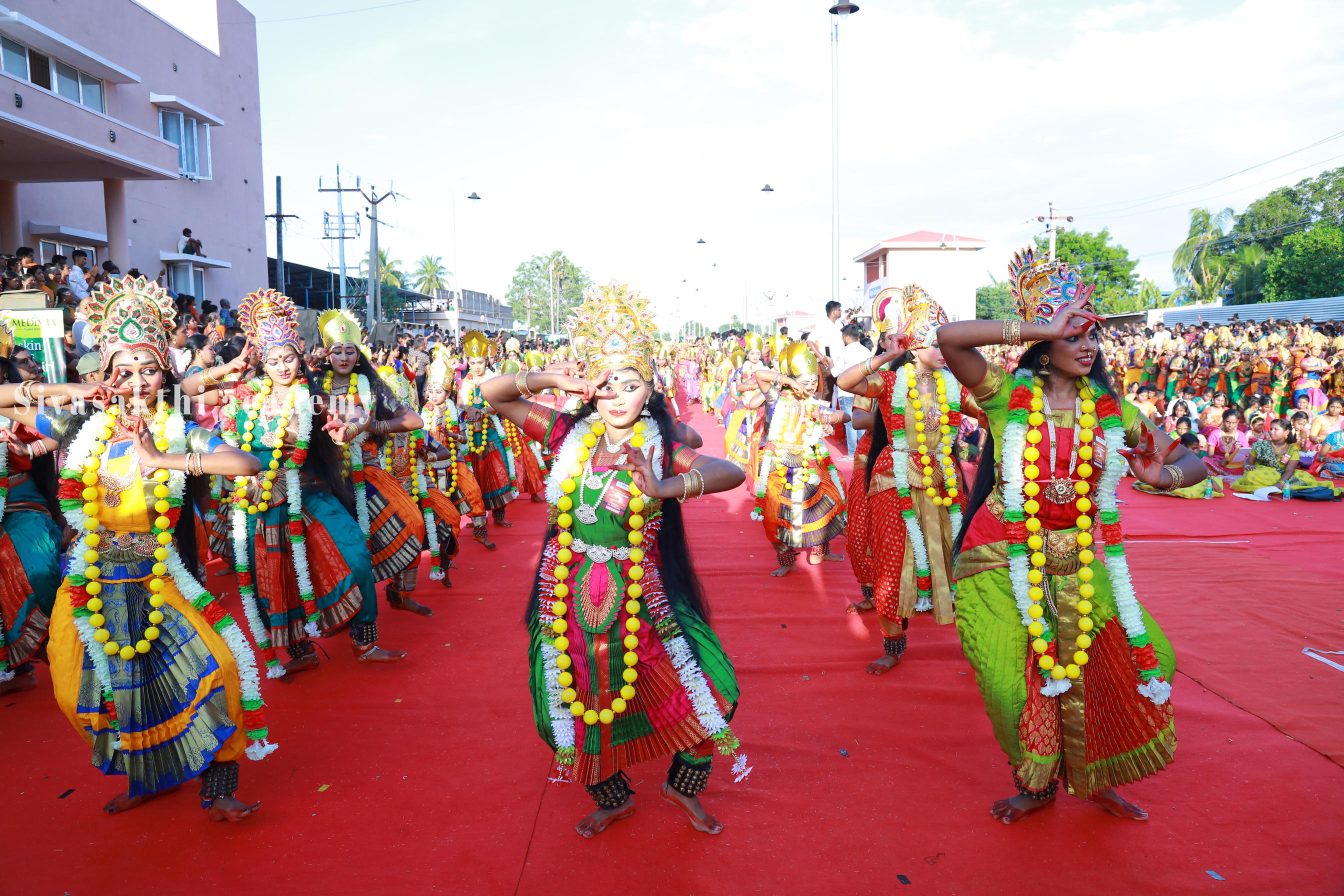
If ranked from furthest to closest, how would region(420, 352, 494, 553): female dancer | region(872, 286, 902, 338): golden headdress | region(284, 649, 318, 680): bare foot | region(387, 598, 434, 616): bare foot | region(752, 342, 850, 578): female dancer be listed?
1. region(420, 352, 494, 553): female dancer
2. region(752, 342, 850, 578): female dancer
3. region(387, 598, 434, 616): bare foot
4. region(872, 286, 902, 338): golden headdress
5. region(284, 649, 318, 680): bare foot

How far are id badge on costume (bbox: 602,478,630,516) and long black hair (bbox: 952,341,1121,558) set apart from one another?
4.69 feet

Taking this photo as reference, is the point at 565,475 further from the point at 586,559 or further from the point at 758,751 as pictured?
the point at 758,751

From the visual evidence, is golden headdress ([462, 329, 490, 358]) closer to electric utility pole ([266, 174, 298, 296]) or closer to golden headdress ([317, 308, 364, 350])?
golden headdress ([317, 308, 364, 350])

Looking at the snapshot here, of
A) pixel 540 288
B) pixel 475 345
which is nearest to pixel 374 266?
pixel 475 345

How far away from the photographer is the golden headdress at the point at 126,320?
306 centimetres

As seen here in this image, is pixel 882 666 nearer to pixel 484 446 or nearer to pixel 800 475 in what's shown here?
pixel 800 475

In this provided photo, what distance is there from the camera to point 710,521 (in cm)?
882

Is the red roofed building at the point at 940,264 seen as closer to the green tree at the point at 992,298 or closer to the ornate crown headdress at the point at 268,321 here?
the green tree at the point at 992,298

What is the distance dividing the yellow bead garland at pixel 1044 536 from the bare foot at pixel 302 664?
3856mm

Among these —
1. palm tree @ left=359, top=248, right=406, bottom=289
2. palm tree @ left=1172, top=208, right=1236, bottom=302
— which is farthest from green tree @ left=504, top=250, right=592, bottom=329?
palm tree @ left=1172, top=208, right=1236, bottom=302

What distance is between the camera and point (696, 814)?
3027 mm

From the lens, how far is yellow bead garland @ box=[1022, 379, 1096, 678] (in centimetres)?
293

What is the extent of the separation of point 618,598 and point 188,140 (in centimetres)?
2265

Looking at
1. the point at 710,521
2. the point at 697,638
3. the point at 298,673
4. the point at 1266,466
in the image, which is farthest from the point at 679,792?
the point at 1266,466
